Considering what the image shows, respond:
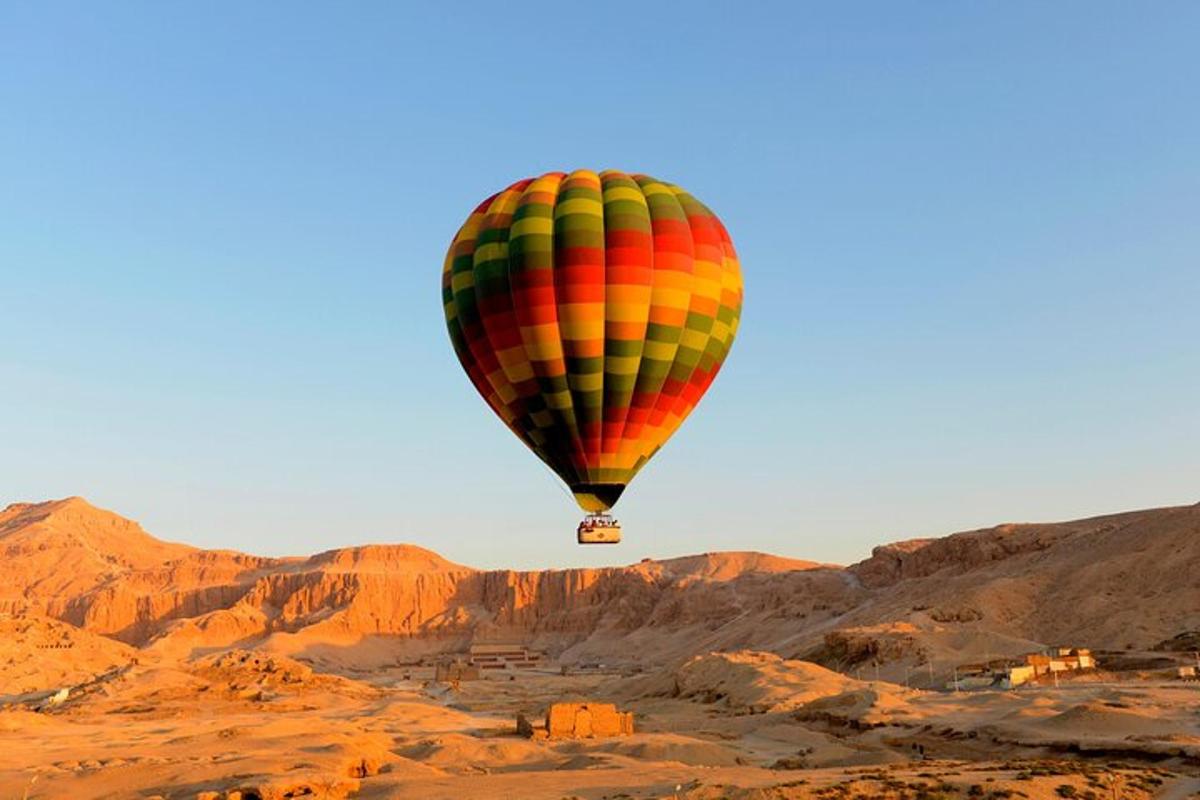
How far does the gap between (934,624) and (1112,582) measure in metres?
15.9

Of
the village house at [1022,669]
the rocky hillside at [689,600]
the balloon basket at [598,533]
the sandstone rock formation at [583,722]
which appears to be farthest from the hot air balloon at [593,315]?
the rocky hillside at [689,600]

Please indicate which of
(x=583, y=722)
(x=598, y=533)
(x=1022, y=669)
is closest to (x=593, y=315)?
(x=598, y=533)

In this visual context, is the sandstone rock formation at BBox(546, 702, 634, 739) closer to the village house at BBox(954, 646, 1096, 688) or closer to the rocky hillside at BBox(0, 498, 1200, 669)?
the village house at BBox(954, 646, 1096, 688)

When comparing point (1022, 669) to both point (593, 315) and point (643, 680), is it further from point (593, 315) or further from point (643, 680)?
point (593, 315)

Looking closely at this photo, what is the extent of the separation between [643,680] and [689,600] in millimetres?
59671

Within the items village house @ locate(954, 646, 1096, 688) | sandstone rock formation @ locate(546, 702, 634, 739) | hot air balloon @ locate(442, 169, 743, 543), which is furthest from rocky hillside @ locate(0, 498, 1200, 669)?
hot air balloon @ locate(442, 169, 743, 543)

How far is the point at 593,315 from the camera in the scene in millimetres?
33781

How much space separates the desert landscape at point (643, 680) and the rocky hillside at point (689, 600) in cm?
39

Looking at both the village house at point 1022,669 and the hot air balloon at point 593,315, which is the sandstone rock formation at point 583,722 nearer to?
the hot air balloon at point 593,315

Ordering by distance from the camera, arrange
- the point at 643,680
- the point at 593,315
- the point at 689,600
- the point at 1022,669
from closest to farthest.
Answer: the point at 593,315
the point at 1022,669
the point at 643,680
the point at 689,600

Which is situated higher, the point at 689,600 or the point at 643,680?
the point at 689,600

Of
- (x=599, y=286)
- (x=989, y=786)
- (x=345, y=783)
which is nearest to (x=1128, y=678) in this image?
(x=989, y=786)

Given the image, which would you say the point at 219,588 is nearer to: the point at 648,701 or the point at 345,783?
the point at 648,701

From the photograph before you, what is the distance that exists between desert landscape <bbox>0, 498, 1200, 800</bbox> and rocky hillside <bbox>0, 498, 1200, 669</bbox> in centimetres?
39
